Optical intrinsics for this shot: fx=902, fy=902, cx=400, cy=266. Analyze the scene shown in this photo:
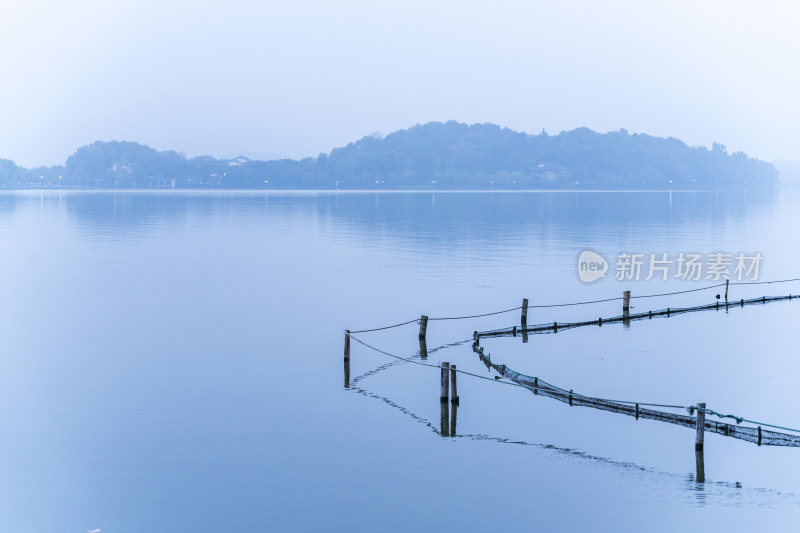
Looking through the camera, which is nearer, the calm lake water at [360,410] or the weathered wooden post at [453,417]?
the calm lake water at [360,410]

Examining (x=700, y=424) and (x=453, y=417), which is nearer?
(x=700, y=424)

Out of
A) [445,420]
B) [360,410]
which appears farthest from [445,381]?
[360,410]

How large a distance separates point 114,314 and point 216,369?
21.6 metres

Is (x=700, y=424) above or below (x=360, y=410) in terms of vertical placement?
above

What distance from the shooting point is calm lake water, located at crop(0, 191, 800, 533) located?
→ 87.9 ft

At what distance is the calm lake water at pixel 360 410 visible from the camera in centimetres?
2680

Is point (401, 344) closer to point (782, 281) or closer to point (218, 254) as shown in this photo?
point (782, 281)

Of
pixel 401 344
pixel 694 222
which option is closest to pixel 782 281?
pixel 401 344

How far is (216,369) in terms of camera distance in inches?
1761

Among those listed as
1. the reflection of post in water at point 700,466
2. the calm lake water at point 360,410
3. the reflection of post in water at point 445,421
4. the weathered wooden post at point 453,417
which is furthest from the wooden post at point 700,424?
the reflection of post in water at point 445,421

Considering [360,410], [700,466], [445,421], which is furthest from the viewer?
[360,410]

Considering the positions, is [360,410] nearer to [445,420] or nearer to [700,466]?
[445,420]

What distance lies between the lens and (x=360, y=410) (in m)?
37.4

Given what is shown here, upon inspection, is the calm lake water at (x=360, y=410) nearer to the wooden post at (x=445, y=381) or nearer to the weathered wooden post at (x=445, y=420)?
the weathered wooden post at (x=445, y=420)
